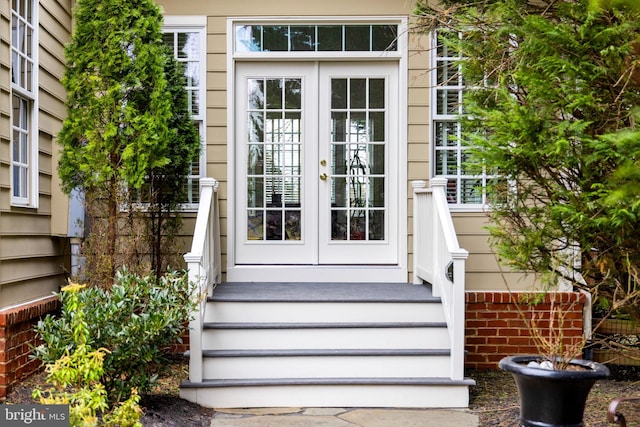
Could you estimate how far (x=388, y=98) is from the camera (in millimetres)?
6207

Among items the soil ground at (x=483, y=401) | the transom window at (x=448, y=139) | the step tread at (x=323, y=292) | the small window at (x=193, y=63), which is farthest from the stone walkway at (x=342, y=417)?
the small window at (x=193, y=63)

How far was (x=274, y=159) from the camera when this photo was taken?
6.26 meters

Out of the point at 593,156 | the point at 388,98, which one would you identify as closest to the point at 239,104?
the point at 388,98

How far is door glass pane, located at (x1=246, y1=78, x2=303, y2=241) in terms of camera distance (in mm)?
6242

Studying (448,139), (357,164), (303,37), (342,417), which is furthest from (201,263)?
(448,139)

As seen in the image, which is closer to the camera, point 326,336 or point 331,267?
point 326,336

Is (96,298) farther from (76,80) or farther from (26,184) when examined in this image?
(76,80)

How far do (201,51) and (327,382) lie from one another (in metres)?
3.12

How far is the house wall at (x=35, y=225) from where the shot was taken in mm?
4555

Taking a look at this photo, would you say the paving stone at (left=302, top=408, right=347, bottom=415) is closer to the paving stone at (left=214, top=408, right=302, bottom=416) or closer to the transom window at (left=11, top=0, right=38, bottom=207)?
the paving stone at (left=214, top=408, right=302, bottom=416)

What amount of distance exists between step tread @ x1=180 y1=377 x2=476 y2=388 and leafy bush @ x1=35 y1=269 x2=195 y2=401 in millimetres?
408

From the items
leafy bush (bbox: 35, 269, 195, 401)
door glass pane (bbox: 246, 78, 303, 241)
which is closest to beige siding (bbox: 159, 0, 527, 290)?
door glass pane (bbox: 246, 78, 303, 241)

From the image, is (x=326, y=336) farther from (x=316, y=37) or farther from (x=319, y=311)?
(x=316, y=37)

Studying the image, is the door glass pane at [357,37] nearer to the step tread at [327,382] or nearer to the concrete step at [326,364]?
the concrete step at [326,364]
